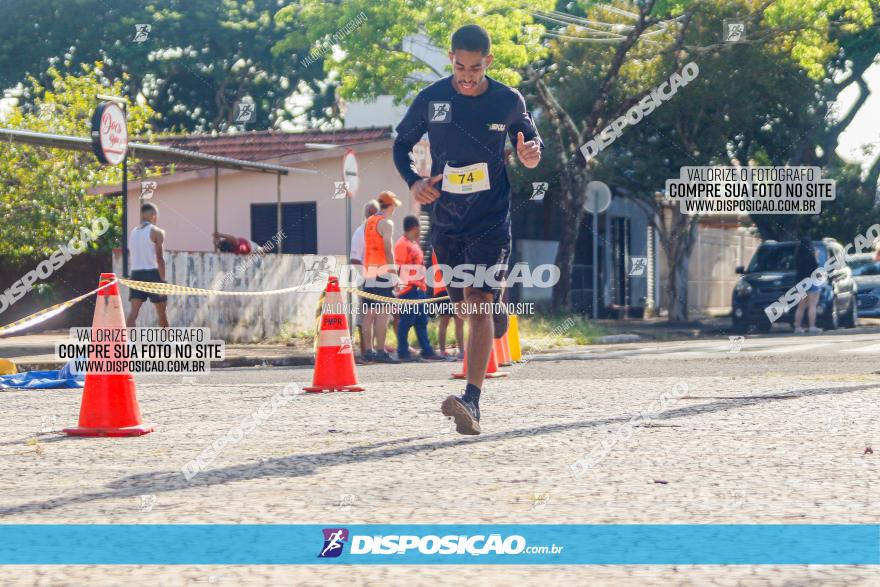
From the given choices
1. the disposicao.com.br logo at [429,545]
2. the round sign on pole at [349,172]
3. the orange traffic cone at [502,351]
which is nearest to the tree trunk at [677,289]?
the round sign on pole at [349,172]

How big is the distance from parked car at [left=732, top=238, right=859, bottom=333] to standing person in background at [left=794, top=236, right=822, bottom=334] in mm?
370

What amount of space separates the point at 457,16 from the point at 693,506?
18183 millimetres

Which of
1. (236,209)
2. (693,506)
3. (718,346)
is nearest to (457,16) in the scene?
(236,209)

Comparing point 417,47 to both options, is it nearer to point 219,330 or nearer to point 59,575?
point 219,330

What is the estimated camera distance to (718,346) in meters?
19.0

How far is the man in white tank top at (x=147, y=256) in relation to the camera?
15.6 meters

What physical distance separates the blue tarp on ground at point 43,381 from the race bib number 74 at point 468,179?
5598mm

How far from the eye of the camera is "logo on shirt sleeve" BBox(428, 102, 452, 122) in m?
6.94

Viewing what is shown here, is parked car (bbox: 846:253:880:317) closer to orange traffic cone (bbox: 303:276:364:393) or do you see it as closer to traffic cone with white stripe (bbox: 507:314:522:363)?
traffic cone with white stripe (bbox: 507:314:522:363)

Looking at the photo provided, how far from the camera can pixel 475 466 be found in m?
5.71

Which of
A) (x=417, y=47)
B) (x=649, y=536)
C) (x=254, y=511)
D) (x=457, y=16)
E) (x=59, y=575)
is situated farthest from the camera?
(x=417, y=47)

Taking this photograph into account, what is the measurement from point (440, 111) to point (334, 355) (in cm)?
367

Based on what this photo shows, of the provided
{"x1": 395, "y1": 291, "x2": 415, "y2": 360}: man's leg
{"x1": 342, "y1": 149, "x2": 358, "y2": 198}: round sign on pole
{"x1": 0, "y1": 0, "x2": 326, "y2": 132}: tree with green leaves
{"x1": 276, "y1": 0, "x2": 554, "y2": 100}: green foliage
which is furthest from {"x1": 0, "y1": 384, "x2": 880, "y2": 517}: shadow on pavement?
{"x1": 0, "y1": 0, "x2": 326, "y2": 132}: tree with green leaves

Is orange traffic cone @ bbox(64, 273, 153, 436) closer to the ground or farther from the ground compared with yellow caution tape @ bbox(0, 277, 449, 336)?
closer to the ground
